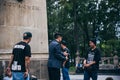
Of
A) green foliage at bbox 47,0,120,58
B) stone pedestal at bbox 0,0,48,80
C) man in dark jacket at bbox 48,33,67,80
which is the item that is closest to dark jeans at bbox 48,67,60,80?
man in dark jacket at bbox 48,33,67,80

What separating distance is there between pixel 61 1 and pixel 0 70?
35657mm

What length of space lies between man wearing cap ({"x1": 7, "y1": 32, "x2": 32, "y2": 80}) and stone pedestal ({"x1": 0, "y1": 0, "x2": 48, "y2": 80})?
2522 millimetres

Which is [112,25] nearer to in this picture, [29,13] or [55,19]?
[55,19]

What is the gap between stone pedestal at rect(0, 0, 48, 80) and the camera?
11.0 meters

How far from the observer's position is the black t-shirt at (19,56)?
26.6 ft

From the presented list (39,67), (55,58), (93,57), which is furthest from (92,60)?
(39,67)

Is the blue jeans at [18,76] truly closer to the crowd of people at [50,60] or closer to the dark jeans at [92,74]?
the crowd of people at [50,60]

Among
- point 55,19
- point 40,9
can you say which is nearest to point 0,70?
point 40,9

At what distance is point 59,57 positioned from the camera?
10.0 meters

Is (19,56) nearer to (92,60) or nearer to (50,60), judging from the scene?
(50,60)

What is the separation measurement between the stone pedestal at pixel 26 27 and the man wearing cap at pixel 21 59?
2522 mm

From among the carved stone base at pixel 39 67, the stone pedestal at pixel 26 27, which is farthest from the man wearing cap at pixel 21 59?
the carved stone base at pixel 39 67

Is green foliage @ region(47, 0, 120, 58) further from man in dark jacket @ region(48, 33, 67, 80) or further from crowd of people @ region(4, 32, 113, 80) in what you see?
man in dark jacket @ region(48, 33, 67, 80)

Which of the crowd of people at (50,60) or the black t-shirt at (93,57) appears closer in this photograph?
the crowd of people at (50,60)
